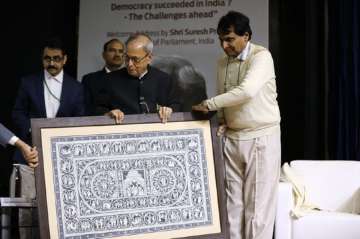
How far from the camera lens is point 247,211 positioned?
4176 mm

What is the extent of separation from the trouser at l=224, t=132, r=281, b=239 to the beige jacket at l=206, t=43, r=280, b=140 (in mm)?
72

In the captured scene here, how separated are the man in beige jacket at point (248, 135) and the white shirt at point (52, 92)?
1.05 m

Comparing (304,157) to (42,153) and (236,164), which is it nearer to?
(236,164)

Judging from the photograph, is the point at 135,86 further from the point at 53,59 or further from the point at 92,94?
the point at 53,59

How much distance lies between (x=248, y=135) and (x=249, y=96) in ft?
1.09

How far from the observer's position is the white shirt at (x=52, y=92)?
432 centimetres

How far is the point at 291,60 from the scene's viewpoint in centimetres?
632

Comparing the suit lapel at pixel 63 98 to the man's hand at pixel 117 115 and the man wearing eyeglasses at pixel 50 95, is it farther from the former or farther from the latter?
the man's hand at pixel 117 115

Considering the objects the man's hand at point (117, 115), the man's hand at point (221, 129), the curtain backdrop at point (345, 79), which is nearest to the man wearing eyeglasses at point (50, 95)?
the man's hand at point (117, 115)

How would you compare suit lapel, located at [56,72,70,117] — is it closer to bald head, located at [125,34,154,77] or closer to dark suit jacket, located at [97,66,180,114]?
dark suit jacket, located at [97,66,180,114]

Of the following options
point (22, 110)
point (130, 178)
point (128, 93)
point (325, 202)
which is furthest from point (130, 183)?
point (325, 202)

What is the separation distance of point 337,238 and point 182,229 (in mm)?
1352

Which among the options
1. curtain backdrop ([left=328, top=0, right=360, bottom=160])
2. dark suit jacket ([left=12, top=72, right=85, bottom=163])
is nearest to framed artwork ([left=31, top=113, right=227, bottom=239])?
dark suit jacket ([left=12, top=72, right=85, bottom=163])

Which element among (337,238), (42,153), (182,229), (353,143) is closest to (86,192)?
(42,153)
